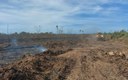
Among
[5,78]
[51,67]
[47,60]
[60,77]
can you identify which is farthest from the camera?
[47,60]

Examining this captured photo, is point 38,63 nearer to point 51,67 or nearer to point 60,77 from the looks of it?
point 51,67

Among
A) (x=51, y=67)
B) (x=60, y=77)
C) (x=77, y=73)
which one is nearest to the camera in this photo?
(x=60, y=77)

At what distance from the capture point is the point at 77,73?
1333cm

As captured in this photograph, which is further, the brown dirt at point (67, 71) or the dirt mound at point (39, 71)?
the brown dirt at point (67, 71)

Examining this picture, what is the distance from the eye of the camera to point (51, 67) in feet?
49.2

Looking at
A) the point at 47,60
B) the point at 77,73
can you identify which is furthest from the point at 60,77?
the point at 47,60

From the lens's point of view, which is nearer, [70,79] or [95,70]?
[70,79]

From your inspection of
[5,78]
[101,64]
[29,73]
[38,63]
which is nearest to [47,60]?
[38,63]

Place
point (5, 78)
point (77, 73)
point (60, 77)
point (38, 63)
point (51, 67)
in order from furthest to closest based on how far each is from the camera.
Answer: point (38, 63) < point (51, 67) < point (77, 73) < point (60, 77) < point (5, 78)

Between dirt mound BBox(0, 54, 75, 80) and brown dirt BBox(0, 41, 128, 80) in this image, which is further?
brown dirt BBox(0, 41, 128, 80)

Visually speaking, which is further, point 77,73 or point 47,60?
point 47,60

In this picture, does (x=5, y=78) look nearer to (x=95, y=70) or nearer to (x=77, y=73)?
(x=77, y=73)

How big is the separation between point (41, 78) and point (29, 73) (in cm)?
87

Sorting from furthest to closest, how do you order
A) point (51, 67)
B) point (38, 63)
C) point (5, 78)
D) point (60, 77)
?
point (38, 63) < point (51, 67) < point (60, 77) < point (5, 78)
